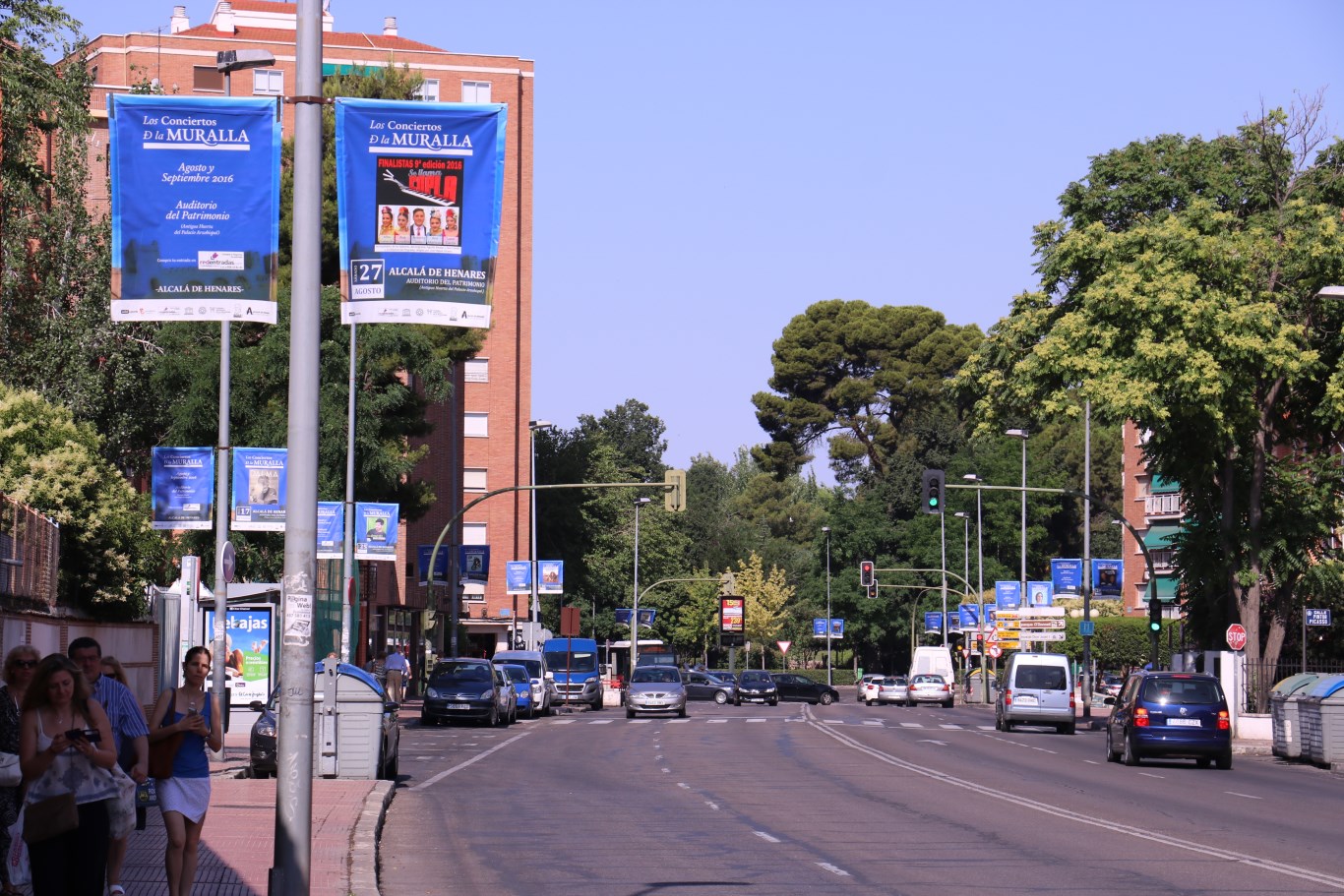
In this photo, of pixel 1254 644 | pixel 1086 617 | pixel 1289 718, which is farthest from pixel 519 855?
pixel 1086 617

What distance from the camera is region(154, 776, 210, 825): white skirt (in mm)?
11344

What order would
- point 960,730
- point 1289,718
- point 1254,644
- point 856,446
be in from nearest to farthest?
1. point 1289,718
2. point 1254,644
3. point 960,730
4. point 856,446

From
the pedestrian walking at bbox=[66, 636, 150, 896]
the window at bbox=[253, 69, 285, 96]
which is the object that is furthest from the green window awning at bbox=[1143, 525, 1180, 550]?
the pedestrian walking at bbox=[66, 636, 150, 896]

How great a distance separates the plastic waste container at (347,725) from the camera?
22281 millimetres

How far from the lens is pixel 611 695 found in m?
74.3

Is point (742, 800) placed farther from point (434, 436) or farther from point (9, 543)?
point (434, 436)

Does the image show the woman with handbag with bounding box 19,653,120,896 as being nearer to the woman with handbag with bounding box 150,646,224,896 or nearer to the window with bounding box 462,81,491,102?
the woman with handbag with bounding box 150,646,224,896

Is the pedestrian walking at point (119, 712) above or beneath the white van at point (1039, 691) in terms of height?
above

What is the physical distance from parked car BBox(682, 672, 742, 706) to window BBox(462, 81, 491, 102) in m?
27.4

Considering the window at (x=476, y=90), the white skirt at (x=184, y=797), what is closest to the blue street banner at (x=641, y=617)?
the window at (x=476, y=90)

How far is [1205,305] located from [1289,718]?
30.9ft

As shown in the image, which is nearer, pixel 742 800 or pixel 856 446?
pixel 742 800

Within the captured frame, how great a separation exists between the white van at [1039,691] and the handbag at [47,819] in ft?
128

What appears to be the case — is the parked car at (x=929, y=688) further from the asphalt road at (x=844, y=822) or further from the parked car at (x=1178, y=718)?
the parked car at (x=1178, y=718)
